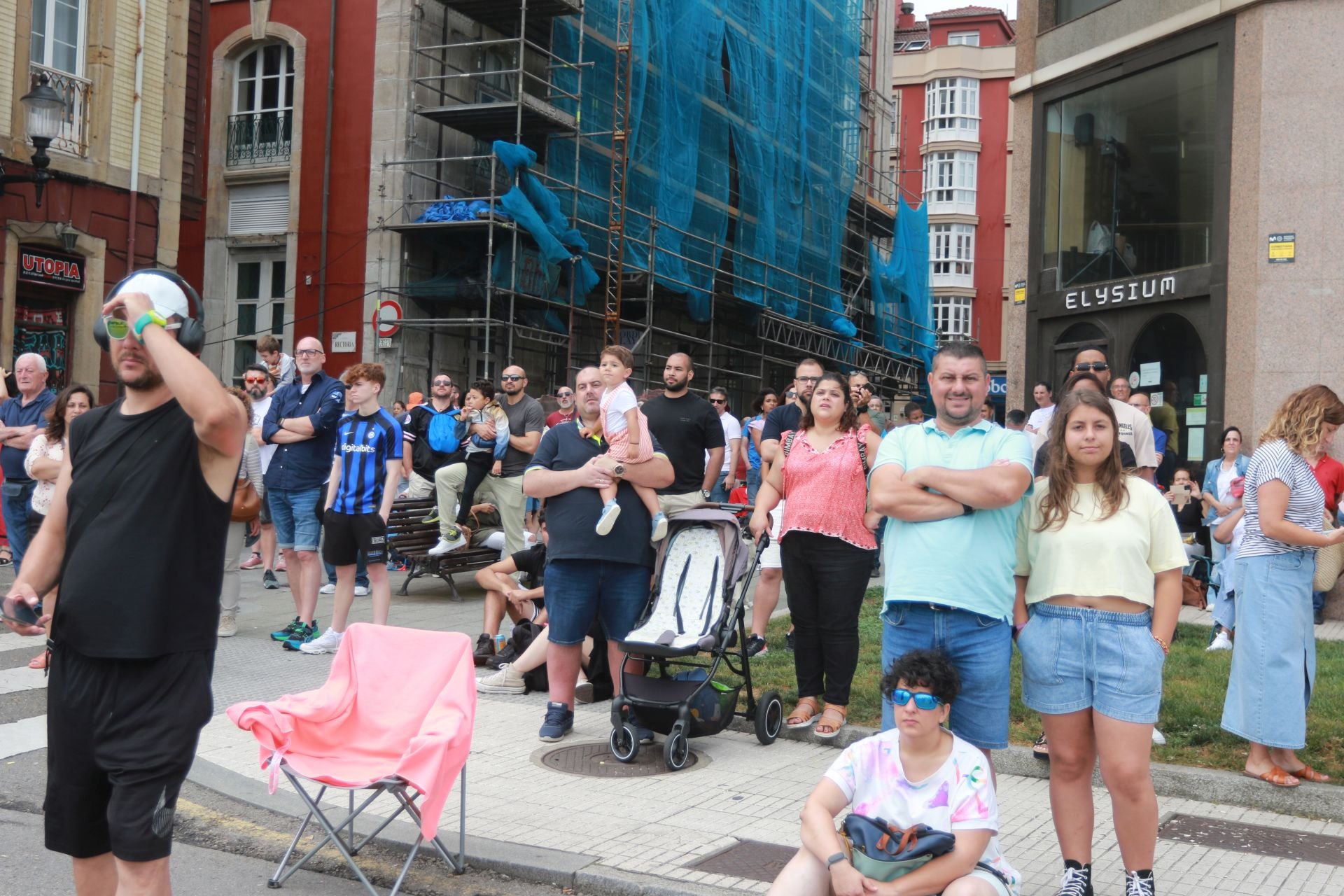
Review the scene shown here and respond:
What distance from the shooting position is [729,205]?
29.1 metres

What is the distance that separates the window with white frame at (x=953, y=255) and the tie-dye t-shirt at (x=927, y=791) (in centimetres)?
5477

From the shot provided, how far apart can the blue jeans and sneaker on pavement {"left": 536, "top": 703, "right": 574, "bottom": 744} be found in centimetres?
619

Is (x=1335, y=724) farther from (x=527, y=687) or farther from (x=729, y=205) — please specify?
(x=729, y=205)

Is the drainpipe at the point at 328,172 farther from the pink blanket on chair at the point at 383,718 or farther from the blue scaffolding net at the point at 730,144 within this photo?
the pink blanket on chair at the point at 383,718

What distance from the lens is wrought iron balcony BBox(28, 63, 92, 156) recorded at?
1816 cm

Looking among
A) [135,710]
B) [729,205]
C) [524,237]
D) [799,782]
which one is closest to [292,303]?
[524,237]

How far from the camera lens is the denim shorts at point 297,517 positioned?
9703mm

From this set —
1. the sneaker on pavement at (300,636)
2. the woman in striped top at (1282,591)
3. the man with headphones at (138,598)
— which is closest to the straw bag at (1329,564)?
the woman in striped top at (1282,591)

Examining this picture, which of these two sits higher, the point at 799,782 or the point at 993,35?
the point at 993,35

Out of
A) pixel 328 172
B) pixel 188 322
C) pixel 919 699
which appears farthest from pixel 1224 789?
pixel 328 172

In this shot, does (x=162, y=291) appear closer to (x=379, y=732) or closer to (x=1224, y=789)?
(x=379, y=732)

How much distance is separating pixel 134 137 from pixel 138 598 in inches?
711

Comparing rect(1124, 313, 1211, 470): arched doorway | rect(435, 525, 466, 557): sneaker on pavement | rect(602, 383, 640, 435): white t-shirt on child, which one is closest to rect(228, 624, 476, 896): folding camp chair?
rect(602, 383, 640, 435): white t-shirt on child

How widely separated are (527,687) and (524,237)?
573 inches
